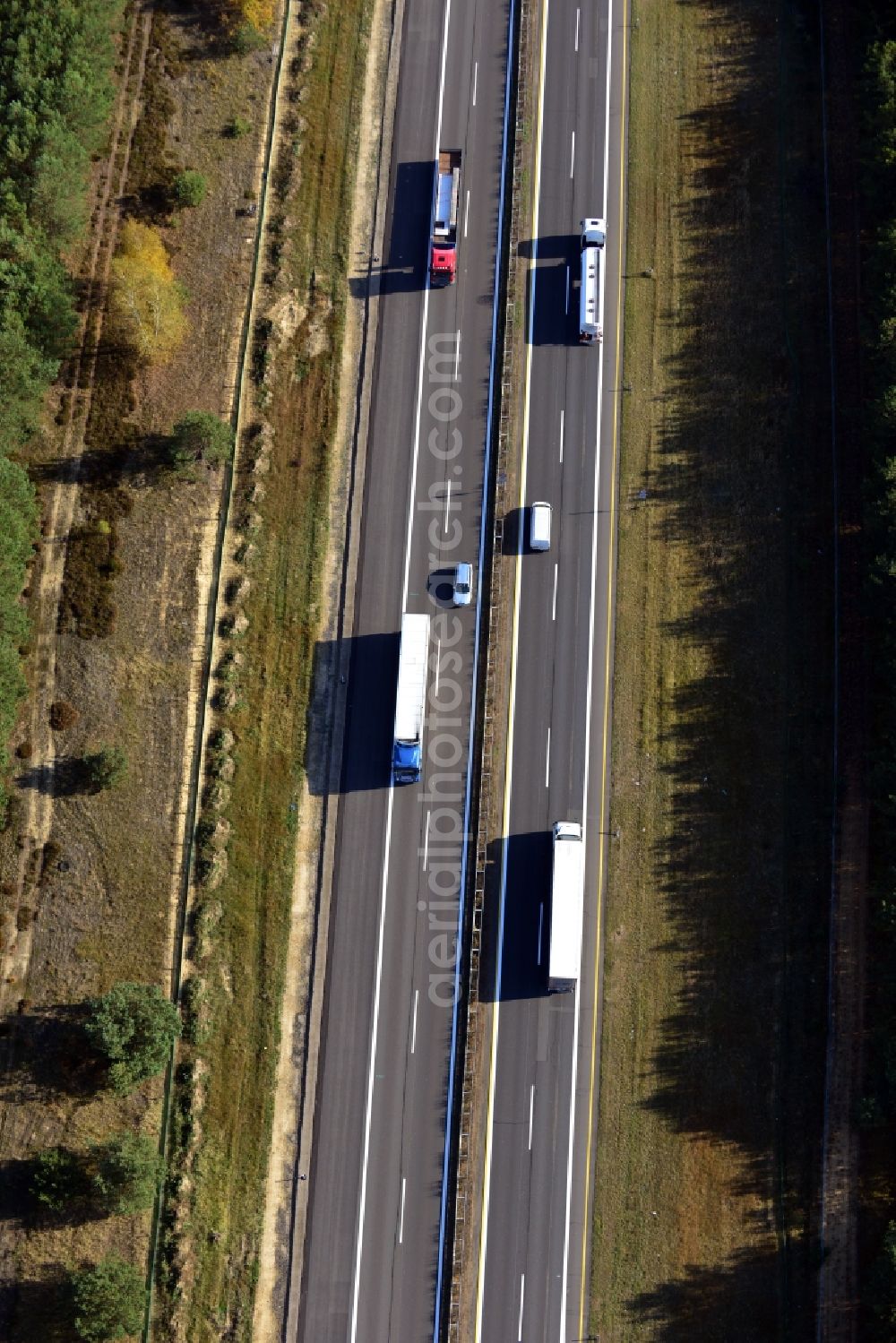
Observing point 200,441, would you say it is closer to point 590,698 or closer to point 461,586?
point 461,586

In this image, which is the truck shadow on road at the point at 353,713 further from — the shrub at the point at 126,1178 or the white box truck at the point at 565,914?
the shrub at the point at 126,1178

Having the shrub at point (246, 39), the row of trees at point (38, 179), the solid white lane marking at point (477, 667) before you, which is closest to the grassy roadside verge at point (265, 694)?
the shrub at point (246, 39)

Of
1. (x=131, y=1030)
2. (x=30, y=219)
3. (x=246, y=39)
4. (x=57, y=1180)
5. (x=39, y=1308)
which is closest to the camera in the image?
(x=131, y=1030)

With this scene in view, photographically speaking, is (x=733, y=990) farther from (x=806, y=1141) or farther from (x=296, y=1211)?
(x=296, y=1211)

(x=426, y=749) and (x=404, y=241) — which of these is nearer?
(x=426, y=749)

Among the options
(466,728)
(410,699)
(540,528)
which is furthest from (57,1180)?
(540,528)
